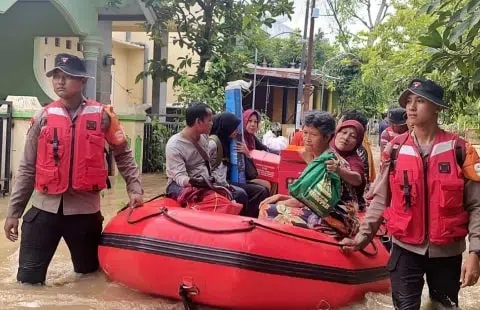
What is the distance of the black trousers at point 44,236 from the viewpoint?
12.9 feet

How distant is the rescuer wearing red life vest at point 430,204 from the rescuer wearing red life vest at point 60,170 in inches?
69.1

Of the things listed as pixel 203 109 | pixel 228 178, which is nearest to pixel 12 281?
pixel 203 109

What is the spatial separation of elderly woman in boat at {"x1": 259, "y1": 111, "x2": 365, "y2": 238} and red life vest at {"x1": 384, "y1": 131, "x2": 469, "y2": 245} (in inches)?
23.9

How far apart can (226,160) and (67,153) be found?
2.15 m

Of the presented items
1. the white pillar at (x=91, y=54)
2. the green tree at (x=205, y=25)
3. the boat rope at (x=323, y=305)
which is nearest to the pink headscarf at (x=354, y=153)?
the boat rope at (x=323, y=305)

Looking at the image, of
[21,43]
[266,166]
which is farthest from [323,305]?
[21,43]

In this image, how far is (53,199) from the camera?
393cm

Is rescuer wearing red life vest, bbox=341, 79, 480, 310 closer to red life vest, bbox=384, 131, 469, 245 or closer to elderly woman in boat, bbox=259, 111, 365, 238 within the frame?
red life vest, bbox=384, 131, 469, 245

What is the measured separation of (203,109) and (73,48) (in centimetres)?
1071

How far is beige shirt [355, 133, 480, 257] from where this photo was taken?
3.05 meters

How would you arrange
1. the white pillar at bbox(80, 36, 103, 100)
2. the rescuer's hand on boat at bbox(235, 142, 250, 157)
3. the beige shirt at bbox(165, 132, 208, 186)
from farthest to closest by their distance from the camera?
the white pillar at bbox(80, 36, 103, 100) < the rescuer's hand on boat at bbox(235, 142, 250, 157) < the beige shirt at bbox(165, 132, 208, 186)

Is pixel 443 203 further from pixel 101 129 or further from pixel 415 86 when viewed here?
pixel 101 129

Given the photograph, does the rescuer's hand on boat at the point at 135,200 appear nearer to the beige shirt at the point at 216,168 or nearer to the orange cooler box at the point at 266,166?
the beige shirt at the point at 216,168

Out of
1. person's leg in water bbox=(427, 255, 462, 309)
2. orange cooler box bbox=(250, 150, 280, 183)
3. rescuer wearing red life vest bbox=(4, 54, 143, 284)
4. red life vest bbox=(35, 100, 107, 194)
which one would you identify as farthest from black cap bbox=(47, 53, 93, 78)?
orange cooler box bbox=(250, 150, 280, 183)
